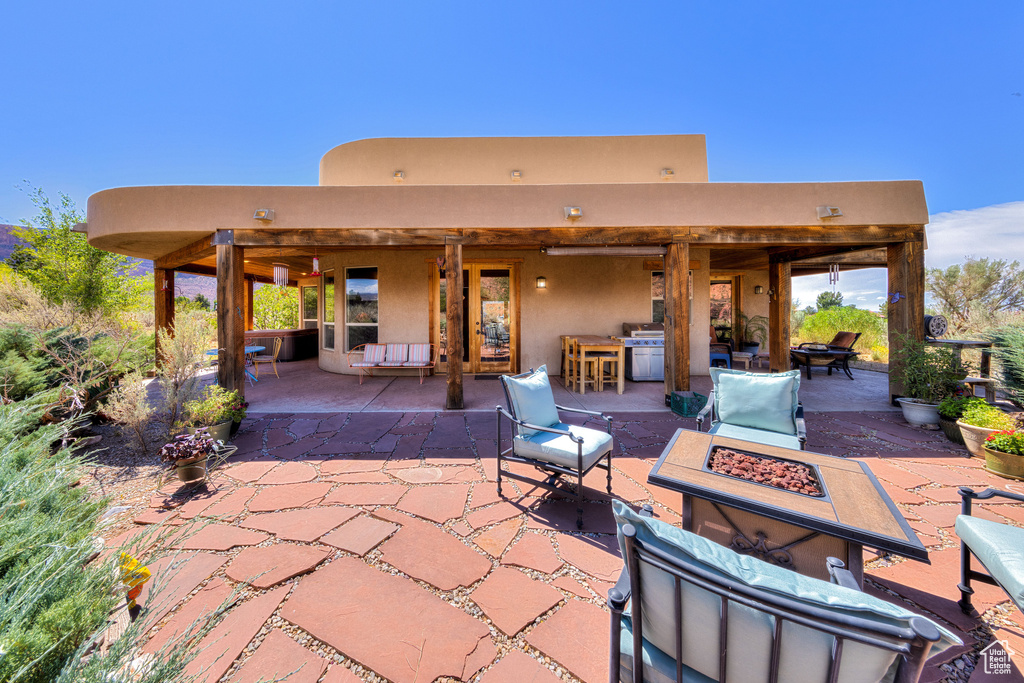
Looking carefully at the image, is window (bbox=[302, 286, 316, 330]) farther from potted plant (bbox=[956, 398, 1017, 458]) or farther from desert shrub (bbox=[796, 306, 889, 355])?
desert shrub (bbox=[796, 306, 889, 355])

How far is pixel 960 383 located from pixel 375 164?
11.4 meters

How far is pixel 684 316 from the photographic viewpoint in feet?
19.1

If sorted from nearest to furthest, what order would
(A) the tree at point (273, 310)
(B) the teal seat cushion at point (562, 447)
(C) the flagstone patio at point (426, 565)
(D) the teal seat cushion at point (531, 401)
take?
(C) the flagstone patio at point (426, 565), (B) the teal seat cushion at point (562, 447), (D) the teal seat cushion at point (531, 401), (A) the tree at point (273, 310)

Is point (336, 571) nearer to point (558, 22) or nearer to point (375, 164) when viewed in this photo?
point (375, 164)

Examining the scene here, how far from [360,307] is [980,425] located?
9969 millimetres

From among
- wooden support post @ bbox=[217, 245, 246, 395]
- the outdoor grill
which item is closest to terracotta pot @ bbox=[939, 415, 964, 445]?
the outdoor grill

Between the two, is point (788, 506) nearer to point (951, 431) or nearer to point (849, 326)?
point (951, 431)

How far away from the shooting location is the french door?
8648 millimetres

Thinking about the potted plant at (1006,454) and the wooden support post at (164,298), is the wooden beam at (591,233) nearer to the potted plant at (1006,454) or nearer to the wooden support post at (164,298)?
the potted plant at (1006,454)

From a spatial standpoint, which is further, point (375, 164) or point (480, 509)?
point (375, 164)

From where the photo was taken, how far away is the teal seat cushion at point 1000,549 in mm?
1582

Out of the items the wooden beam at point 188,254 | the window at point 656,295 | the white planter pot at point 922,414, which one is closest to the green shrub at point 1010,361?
the white planter pot at point 922,414

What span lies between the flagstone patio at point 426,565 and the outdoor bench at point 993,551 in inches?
7.6

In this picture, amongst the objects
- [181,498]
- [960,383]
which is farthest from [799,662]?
[960,383]
